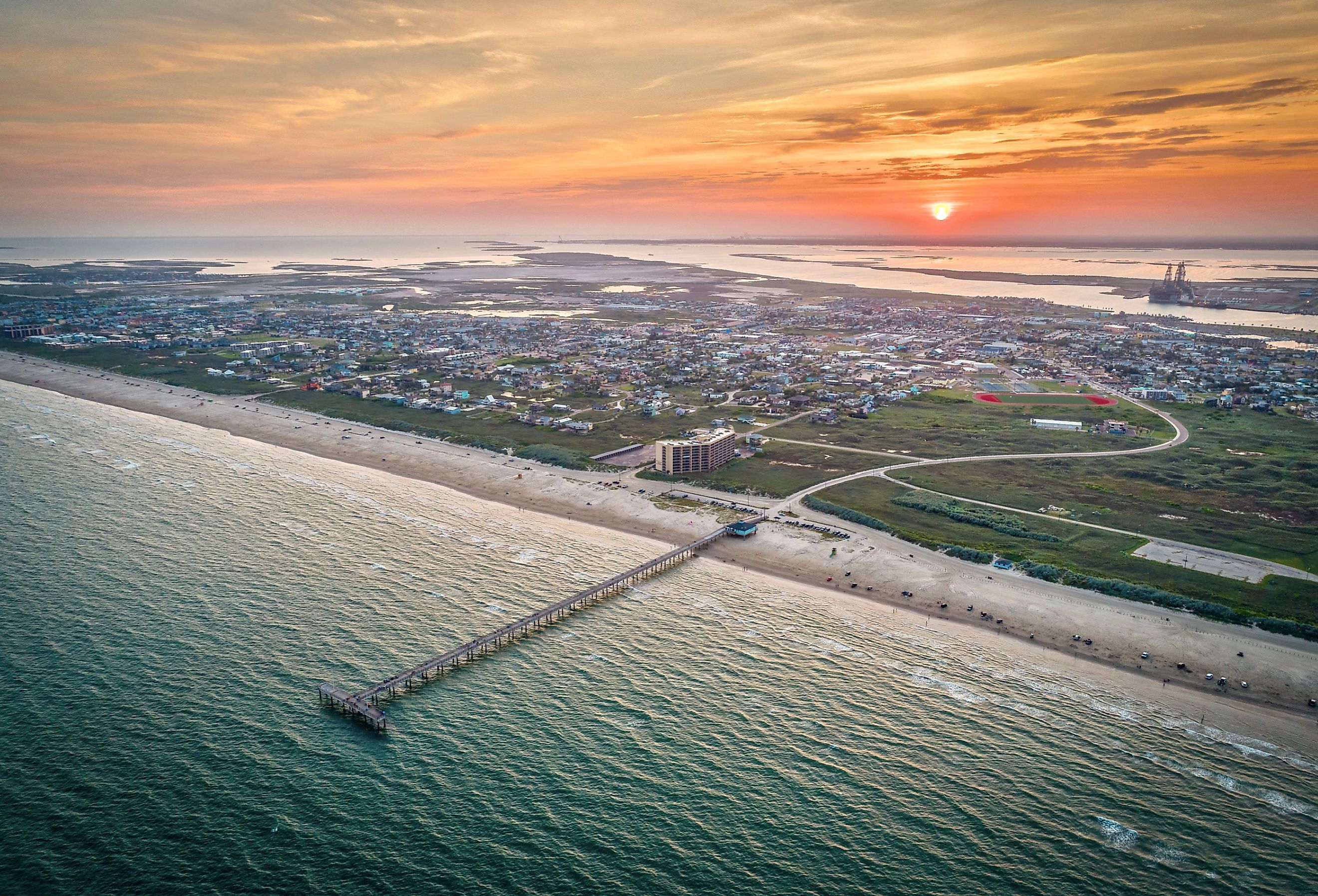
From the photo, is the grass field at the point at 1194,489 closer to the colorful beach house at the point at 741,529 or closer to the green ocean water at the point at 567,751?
the colorful beach house at the point at 741,529

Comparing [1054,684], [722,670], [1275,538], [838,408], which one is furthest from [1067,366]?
[722,670]

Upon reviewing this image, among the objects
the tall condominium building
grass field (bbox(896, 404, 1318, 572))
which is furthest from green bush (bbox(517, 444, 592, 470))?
grass field (bbox(896, 404, 1318, 572))

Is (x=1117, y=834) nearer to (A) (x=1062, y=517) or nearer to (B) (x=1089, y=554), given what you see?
(B) (x=1089, y=554)

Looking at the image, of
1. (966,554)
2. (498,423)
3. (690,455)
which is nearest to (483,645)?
(966,554)

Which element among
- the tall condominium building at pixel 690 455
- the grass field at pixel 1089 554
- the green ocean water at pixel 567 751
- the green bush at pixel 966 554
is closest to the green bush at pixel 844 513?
the grass field at pixel 1089 554

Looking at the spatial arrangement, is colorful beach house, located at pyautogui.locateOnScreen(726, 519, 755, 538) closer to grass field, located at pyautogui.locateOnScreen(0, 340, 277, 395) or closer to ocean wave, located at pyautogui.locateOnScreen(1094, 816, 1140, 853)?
ocean wave, located at pyautogui.locateOnScreen(1094, 816, 1140, 853)

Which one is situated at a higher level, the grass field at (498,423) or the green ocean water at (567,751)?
the grass field at (498,423)

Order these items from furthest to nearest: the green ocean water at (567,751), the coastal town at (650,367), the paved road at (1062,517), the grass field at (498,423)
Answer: the coastal town at (650,367) → the grass field at (498,423) → the paved road at (1062,517) → the green ocean water at (567,751)

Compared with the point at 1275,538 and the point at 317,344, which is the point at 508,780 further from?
the point at 317,344
